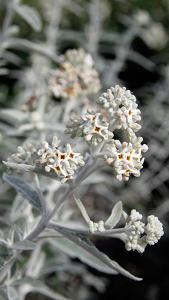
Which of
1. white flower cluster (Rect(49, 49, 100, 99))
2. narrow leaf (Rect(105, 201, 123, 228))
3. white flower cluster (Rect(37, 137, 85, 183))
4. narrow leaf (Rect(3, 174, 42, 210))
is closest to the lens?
white flower cluster (Rect(37, 137, 85, 183))

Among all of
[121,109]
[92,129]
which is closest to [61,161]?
[92,129]

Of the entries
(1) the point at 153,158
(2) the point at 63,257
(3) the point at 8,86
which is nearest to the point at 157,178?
(1) the point at 153,158

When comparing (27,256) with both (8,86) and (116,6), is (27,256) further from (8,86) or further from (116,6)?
(116,6)

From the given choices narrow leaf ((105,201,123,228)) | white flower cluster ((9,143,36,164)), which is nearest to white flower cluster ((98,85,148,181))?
narrow leaf ((105,201,123,228))

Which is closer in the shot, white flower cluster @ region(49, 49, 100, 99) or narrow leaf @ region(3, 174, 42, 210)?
narrow leaf @ region(3, 174, 42, 210)

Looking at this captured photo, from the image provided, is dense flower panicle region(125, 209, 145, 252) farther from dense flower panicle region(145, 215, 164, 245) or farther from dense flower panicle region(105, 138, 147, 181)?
dense flower panicle region(105, 138, 147, 181)

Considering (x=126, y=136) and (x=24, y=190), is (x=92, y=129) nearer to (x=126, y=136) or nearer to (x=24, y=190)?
(x=126, y=136)

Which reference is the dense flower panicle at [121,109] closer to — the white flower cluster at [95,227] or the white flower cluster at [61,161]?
the white flower cluster at [61,161]

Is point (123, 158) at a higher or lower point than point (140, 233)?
higher
